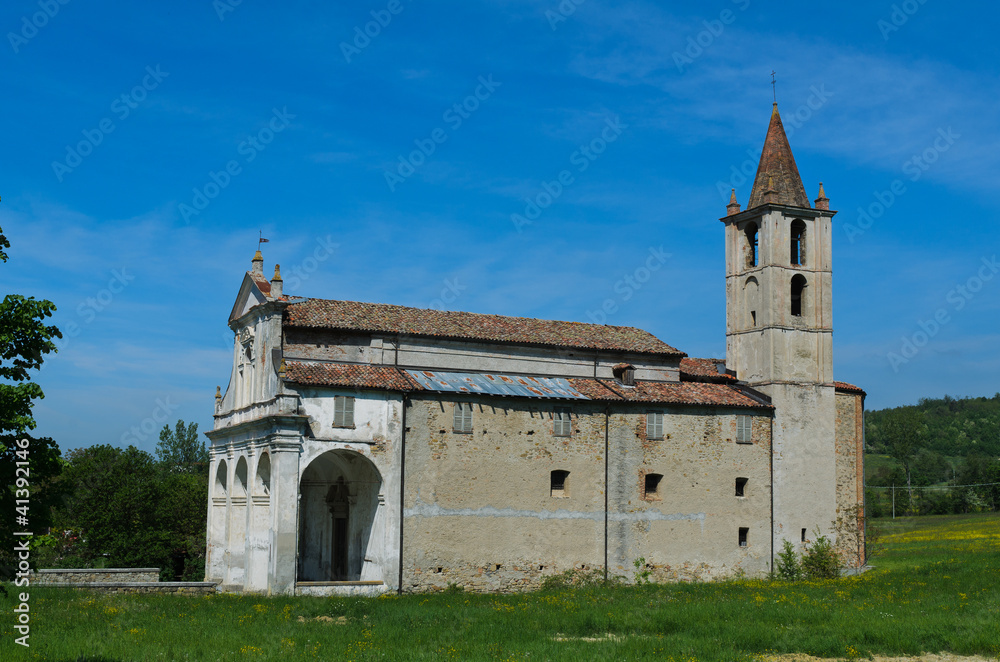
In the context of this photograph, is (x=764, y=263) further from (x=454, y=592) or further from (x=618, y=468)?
(x=454, y=592)

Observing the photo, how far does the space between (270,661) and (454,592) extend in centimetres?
1463

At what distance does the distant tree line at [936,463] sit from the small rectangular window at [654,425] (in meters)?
52.5

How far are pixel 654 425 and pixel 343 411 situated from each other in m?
12.3

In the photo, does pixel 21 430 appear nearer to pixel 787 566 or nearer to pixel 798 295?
pixel 787 566

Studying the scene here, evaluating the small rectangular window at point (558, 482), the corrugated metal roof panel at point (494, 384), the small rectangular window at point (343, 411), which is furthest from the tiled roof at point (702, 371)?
the small rectangular window at point (343, 411)

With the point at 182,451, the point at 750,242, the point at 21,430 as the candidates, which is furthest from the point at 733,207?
the point at 182,451

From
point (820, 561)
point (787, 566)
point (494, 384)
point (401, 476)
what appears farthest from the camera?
point (820, 561)

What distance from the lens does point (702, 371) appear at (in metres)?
41.4

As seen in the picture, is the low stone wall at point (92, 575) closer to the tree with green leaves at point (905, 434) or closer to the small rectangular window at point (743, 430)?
the small rectangular window at point (743, 430)

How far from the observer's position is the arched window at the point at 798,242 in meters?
41.2

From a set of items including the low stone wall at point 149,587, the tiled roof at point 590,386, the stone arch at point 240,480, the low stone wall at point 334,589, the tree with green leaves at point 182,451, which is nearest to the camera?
the low stone wall at point 149,587

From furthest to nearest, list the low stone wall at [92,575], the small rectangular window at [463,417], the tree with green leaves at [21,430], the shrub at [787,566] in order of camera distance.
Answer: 1. the shrub at [787,566]
2. the low stone wall at [92,575]
3. the small rectangular window at [463,417]
4. the tree with green leaves at [21,430]

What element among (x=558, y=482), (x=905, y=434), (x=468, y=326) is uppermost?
(x=468, y=326)

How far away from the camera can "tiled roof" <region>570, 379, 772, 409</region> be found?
3600 cm
